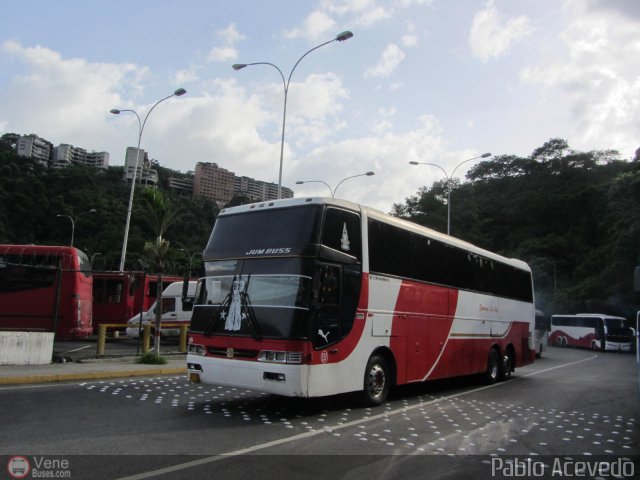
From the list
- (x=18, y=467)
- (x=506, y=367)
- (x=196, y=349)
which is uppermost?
(x=196, y=349)

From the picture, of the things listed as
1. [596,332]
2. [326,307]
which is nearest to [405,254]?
[326,307]

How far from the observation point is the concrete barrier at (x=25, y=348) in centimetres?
1176

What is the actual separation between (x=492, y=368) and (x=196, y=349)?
8.70 metres

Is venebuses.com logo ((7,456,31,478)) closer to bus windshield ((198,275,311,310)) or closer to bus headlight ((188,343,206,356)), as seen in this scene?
bus headlight ((188,343,206,356))

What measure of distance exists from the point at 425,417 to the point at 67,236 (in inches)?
2323

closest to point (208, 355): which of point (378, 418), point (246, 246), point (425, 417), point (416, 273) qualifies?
point (246, 246)

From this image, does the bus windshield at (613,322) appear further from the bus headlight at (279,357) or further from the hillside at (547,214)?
the bus headlight at (279,357)

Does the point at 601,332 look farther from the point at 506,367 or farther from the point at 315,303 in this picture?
the point at 315,303

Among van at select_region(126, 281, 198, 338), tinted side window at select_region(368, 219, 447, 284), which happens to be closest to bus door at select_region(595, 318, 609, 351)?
van at select_region(126, 281, 198, 338)

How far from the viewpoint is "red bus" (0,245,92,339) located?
1842cm

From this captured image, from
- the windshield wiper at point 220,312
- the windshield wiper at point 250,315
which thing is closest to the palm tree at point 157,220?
the windshield wiper at point 220,312

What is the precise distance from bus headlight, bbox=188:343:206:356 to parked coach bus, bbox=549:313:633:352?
38.7 m

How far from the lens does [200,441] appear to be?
6.04 metres

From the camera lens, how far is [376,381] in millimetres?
8961
